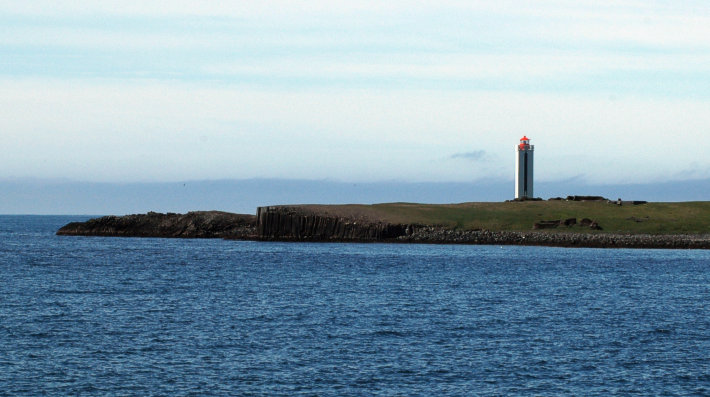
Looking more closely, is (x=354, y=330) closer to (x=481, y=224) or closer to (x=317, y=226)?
(x=481, y=224)

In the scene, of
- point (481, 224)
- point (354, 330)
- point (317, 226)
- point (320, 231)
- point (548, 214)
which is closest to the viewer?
point (354, 330)

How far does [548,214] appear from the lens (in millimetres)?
139875

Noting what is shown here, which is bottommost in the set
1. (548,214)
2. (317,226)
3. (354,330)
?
(354,330)

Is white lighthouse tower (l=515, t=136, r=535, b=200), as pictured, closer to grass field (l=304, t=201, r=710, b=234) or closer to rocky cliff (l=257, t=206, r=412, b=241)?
grass field (l=304, t=201, r=710, b=234)

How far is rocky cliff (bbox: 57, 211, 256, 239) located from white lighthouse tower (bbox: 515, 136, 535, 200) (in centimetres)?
4939

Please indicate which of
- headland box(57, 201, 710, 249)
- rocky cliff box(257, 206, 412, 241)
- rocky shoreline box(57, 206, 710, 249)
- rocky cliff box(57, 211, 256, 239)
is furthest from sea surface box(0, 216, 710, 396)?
rocky cliff box(57, 211, 256, 239)

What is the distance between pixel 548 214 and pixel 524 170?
22.6 meters

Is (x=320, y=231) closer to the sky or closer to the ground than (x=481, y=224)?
closer to the ground

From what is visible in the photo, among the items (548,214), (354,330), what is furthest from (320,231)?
(354,330)

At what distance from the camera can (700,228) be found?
429 feet

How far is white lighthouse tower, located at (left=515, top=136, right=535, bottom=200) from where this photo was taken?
521 ft

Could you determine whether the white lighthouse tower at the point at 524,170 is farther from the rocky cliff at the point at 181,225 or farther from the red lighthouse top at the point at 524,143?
the rocky cliff at the point at 181,225

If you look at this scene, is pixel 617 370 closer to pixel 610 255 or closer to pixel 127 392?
pixel 127 392

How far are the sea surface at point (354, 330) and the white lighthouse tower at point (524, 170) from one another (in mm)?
A: 76437
